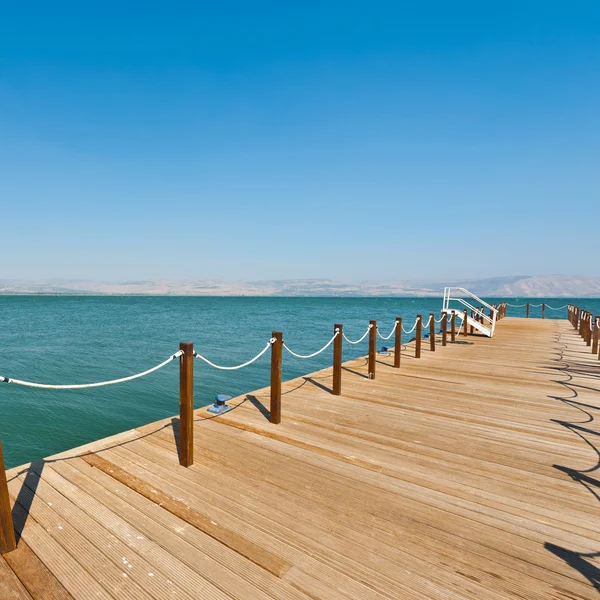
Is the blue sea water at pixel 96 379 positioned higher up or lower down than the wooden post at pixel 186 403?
lower down

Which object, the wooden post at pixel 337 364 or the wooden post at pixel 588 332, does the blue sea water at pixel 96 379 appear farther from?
the wooden post at pixel 588 332

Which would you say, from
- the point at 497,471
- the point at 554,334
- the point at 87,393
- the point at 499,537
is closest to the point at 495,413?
the point at 497,471

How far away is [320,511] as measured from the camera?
3.38 metres

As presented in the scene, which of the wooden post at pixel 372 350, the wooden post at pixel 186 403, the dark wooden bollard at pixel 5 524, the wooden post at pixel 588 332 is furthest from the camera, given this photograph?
the wooden post at pixel 588 332

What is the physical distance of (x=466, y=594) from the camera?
2.49 m

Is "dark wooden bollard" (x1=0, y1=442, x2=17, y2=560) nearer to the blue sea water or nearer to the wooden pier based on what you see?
the wooden pier

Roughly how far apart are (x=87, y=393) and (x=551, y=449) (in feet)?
42.5

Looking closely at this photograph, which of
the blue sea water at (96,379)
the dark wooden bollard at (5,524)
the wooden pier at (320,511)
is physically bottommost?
the blue sea water at (96,379)

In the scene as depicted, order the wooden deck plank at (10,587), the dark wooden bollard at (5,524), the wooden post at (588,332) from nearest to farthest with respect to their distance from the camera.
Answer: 1. the wooden deck plank at (10,587)
2. the dark wooden bollard at (5,524)
3. the wooden post at (588,332)

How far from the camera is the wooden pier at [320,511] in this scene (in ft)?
8.41

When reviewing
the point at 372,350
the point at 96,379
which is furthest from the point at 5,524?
the point at 96,379

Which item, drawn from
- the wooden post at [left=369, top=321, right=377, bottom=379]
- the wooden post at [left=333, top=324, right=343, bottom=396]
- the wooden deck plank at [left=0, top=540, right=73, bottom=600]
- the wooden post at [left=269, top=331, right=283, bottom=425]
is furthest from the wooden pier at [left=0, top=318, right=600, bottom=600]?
the wooden post at [left=369, top=321, right=377, bottom=379]

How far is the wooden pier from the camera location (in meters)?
2.56

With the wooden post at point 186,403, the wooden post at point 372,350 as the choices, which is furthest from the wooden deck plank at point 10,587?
the wooden post at point 372,350
